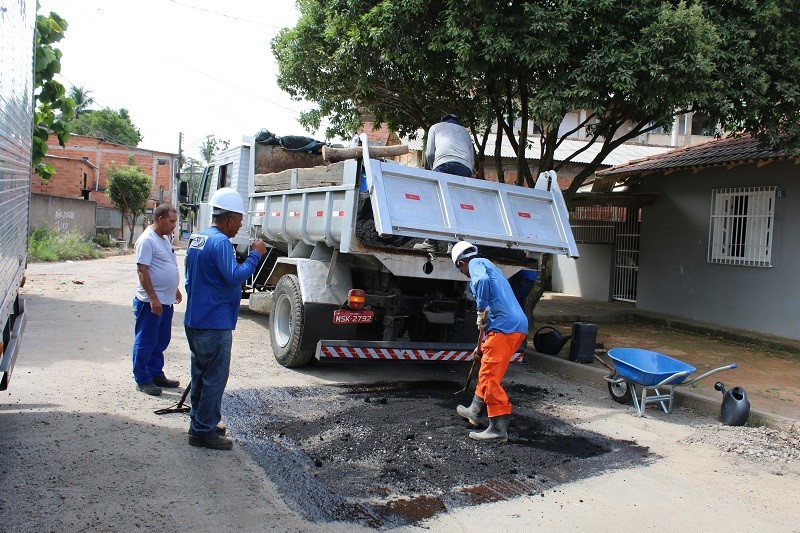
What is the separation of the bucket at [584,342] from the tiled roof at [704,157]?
4.41 meters

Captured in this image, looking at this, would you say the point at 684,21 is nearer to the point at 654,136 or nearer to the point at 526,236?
the point at 526,236

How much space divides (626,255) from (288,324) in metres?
10.1

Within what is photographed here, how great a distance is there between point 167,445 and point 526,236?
13.0 ft

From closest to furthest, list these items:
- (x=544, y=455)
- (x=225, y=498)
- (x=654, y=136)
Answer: (x=225, y=498) < (x=544, y=455) < (x=654, y=136)

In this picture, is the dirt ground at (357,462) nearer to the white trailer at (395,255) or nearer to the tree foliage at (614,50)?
the white trailer at (395,255)

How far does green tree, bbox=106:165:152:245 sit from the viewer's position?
32281 mm

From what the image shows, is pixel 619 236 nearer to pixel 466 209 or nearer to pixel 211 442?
pixel 466 209

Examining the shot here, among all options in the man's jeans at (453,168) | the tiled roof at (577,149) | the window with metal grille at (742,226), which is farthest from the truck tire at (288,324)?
the tiled roof at (577,149)

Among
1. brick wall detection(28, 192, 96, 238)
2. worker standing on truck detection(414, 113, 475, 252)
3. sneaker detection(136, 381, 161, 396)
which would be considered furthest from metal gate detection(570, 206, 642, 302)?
brick wall detection(28, 192, 96, 238)

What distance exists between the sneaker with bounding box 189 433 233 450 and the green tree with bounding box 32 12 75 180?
20.1 feet

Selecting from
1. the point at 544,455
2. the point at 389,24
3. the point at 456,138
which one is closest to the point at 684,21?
the point at 456,138

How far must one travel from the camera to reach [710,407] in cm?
639

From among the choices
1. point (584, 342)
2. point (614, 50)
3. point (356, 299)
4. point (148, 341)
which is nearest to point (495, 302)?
point (356, 299)

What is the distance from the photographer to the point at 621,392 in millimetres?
6617
